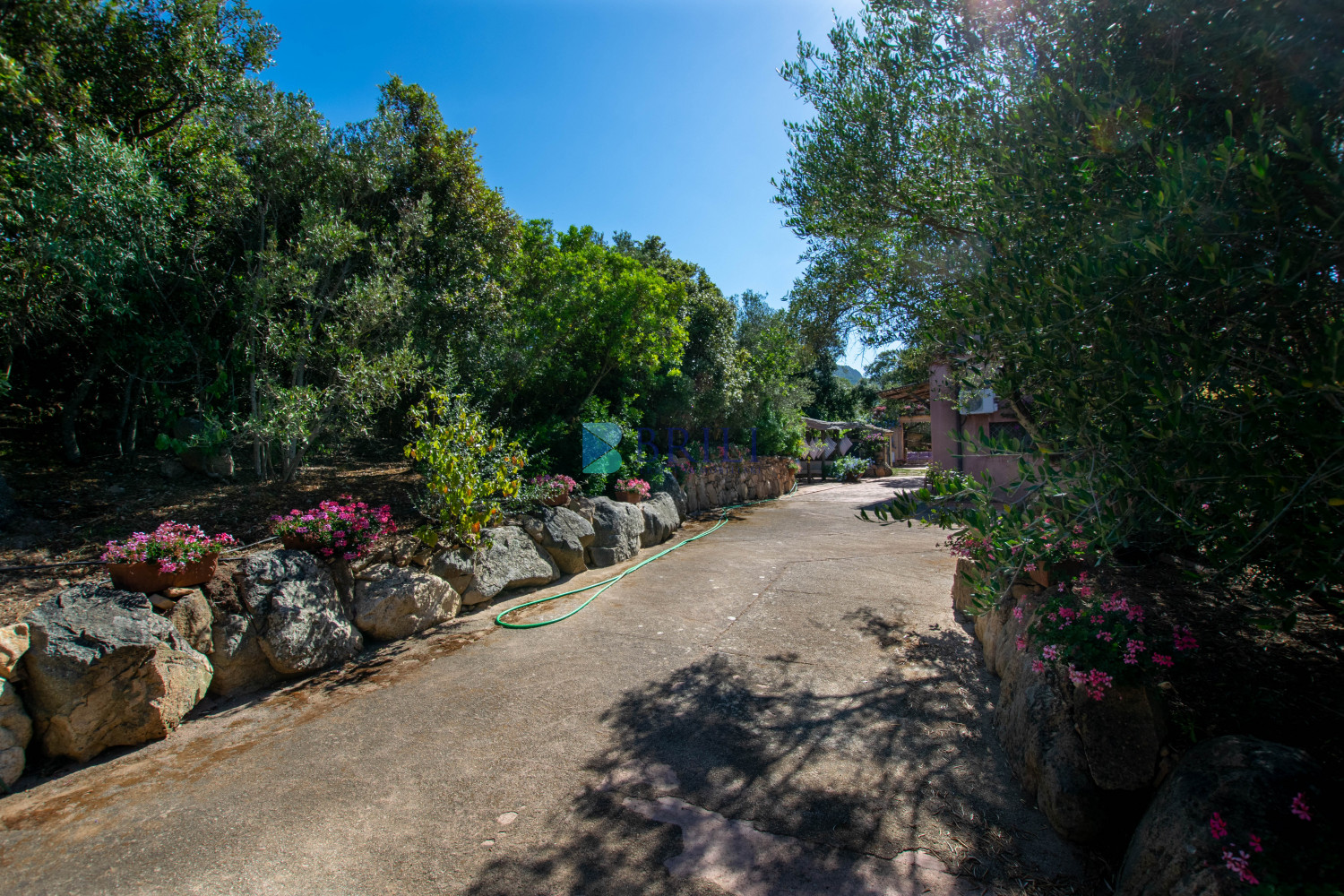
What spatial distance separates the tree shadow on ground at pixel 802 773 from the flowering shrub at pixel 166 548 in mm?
3108

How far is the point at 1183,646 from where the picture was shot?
2.83m

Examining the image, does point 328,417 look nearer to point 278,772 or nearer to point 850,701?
point 278,772

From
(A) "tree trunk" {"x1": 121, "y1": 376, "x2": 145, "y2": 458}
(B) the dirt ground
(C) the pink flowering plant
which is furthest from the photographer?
(A) "tree trunk" {"x1": 121, "y1": 376, "x2": 145, "y2": 458}

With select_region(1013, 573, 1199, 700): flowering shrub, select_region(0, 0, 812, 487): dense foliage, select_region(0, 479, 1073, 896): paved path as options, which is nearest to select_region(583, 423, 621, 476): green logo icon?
select_region(0, 0, 812, 487): dense foliage

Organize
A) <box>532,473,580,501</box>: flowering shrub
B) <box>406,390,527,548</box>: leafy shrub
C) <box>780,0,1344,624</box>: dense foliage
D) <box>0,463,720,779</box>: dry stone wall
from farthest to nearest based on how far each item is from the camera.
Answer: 1. <box>532,473,580,501</box>: flowering shrub
2. <box>406,390,527,548</box>: leafy shrub
3. <box>0,463,720,779</box>: dry stone wall
4. <box>780,0,1344,624</box>: dense foliage

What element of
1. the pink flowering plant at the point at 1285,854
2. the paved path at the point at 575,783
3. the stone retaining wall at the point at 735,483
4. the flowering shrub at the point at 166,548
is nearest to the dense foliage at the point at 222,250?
the flowering shrub at the point at 166,548

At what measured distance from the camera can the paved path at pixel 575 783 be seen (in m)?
2.68

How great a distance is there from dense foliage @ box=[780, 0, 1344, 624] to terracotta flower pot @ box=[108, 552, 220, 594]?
200 inches

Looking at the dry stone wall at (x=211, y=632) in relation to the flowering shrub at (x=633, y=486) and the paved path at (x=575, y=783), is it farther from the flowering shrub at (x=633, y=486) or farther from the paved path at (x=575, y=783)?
the flowering shrub at (x=633, y=486)

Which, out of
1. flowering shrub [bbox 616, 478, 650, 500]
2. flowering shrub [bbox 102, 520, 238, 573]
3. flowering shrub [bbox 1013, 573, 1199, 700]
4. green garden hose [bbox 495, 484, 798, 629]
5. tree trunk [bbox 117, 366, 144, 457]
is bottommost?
green garden hose [bbox 495, 484, 798, 629]

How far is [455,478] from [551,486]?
186 cm

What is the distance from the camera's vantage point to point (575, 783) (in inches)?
131

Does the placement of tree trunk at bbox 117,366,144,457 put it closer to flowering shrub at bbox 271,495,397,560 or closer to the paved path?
flowering shrub at bbox 271,495,397,560

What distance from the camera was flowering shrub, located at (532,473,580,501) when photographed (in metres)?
7.73
